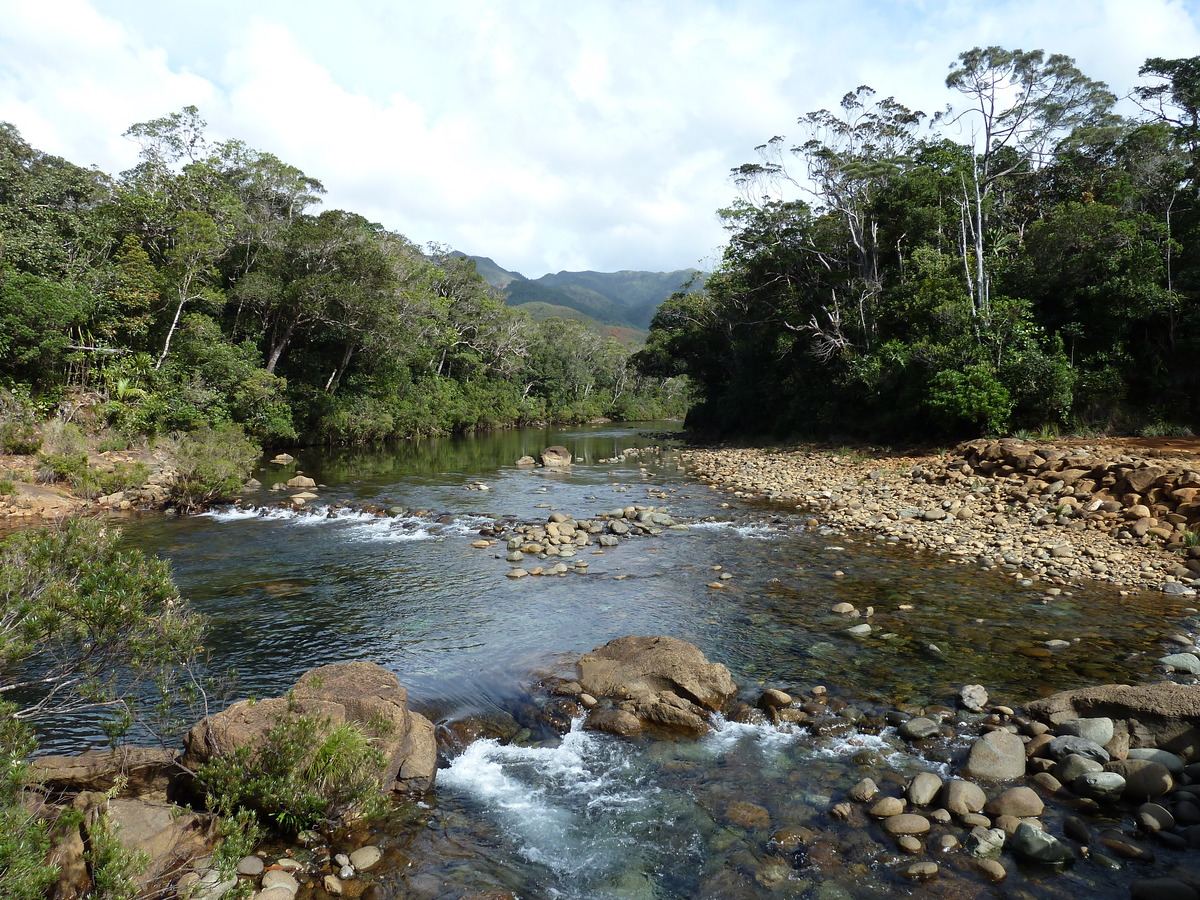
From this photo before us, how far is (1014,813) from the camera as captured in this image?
17.4 feet

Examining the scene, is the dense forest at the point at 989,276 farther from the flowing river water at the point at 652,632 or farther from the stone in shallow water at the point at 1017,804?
the stone in shallow water at the point at 1017,804

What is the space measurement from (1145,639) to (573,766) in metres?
8.13

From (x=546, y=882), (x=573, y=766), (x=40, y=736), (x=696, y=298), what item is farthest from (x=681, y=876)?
(x=696, y=298)

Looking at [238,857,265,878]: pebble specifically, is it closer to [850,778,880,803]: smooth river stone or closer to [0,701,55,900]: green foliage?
[0,701,55,900]: green foliage

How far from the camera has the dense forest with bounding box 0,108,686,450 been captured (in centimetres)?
2172

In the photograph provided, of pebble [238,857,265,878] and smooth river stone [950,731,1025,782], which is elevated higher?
pebble [238,857,265,878]

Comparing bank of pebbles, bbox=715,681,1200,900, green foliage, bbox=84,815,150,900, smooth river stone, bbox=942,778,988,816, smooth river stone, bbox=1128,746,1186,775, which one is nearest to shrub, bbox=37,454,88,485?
green foliage, bbox=84,815,150,900

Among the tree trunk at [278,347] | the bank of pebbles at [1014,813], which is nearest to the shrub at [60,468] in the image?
the tree trunk at [278,347]

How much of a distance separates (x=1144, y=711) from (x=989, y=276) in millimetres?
23472

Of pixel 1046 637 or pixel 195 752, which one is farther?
pixel 1046 637

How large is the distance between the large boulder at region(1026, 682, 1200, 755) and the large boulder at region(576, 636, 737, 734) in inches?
134

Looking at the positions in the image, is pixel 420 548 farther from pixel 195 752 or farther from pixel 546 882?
pixel 546 882

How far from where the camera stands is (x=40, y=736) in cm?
638

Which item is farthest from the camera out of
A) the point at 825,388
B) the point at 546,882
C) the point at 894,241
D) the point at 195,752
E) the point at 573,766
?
the point at 825,388
